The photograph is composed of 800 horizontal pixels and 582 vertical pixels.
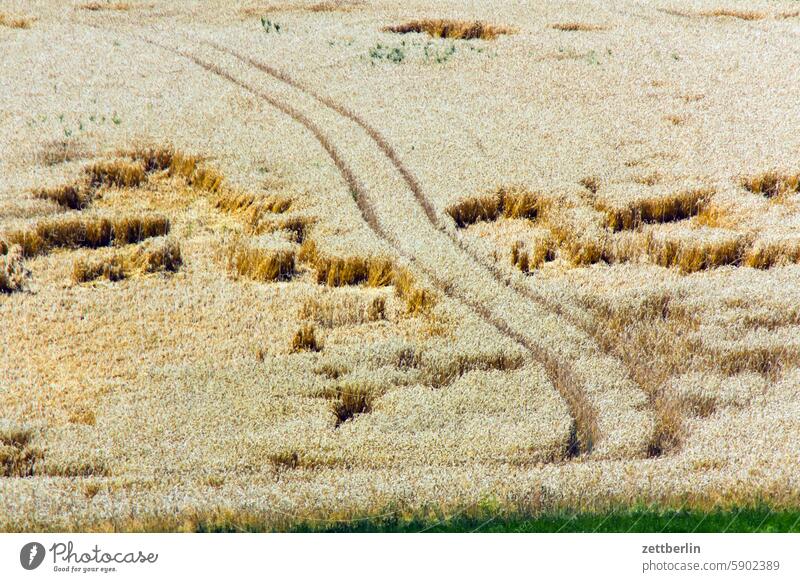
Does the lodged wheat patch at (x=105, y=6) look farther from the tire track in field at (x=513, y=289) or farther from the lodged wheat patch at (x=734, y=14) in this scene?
the lodged wheat patch at (x=734, y=14)

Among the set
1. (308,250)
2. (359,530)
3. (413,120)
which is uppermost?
(413,120)

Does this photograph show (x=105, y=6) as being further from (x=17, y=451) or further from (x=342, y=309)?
(x=17, y=451)

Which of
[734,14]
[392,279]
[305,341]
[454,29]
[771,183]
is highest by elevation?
[734,14]

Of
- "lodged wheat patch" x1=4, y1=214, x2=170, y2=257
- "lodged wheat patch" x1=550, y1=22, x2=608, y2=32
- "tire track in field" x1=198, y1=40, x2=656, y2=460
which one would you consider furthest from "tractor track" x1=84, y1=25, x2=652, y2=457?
"lodged wheat patch" x1=550, y1=22, x2=608, y2=32

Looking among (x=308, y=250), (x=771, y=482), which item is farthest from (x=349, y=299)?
(x=771, y=482)

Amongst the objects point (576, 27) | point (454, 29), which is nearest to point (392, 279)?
point (454, 29)

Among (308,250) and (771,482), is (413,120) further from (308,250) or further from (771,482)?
(771,482)

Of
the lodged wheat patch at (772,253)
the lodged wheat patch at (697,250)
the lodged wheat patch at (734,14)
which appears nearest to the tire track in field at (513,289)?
the lodged wheat patch at (697,250)

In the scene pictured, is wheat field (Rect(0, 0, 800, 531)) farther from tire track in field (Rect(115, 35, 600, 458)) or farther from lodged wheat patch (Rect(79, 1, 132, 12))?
lodged wheat patch (Rect(79, 1, 132, 12))
